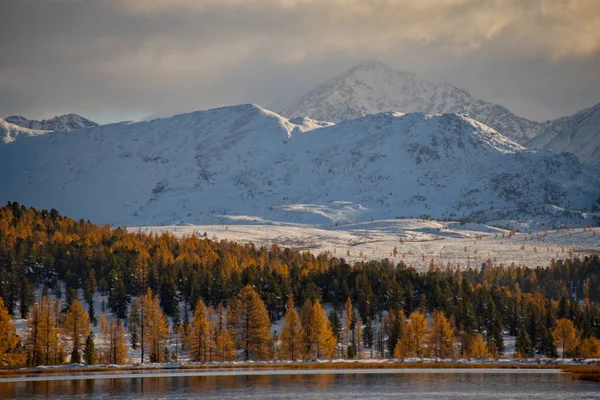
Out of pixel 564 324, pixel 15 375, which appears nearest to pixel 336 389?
pixel 15 375

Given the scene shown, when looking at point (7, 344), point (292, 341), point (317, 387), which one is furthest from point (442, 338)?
point (7, 344)

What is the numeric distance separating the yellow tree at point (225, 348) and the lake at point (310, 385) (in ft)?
73.6

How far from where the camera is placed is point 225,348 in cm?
16088

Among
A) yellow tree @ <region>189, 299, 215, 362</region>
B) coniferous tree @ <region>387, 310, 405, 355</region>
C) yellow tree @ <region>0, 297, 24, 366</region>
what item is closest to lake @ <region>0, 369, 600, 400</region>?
yellow tree @ <region>0, 297, 24, 366</region>

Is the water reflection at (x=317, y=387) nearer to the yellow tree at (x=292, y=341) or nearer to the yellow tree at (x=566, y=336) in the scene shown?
the yellow tree at (x=292, y=341)

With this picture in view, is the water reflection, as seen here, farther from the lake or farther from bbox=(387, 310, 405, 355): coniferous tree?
bbox=(387, 310, 405, 355): coniferous tree

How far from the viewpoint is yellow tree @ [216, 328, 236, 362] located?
159 meters

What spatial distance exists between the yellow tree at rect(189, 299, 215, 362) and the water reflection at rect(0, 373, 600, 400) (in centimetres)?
2802

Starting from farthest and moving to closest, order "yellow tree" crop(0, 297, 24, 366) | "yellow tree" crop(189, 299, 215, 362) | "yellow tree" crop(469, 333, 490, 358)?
"yellow tree" crop(469, 333, 490, 358), "yellow tree" crop(189, 299, 215, 362), "yellow tree" crop(0, 297, 24, 366)

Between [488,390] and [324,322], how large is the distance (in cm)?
5598

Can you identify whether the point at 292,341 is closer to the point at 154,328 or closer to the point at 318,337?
the point at 318,337

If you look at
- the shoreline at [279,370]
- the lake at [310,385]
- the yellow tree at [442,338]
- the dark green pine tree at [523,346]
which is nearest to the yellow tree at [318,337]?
the shoreline at [279,370]

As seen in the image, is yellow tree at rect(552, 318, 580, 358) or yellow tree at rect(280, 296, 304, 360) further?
yellow tree at rect(552, 318, 580, 358)

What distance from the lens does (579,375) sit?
131m
